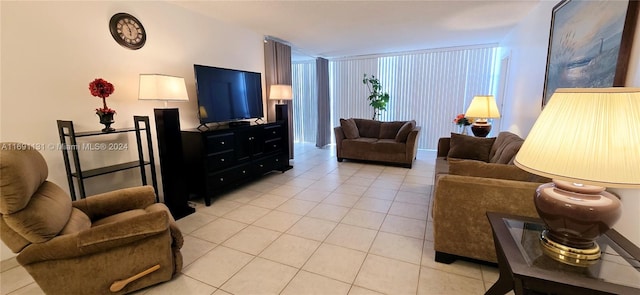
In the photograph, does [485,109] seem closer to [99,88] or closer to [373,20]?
[373,20]

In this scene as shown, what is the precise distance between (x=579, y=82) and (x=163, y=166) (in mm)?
3635

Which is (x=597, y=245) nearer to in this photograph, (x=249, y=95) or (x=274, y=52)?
(x=249, y=95)

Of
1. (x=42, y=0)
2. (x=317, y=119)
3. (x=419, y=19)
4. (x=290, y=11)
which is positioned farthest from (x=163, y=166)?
(x=317, y=119)

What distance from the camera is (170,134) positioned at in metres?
2.66

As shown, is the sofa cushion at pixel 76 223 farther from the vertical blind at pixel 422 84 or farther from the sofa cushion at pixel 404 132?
the vertical blind at pixel 422 84

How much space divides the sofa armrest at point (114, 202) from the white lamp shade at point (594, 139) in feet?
8.18

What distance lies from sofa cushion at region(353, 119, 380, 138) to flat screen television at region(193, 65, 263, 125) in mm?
2240

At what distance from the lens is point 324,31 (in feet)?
13.3

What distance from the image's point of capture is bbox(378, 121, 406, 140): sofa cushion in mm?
5147

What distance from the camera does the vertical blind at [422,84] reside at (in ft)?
17.6

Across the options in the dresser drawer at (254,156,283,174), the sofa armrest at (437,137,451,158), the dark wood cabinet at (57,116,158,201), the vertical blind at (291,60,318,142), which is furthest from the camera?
the vertical blind at (291,60,318,142)

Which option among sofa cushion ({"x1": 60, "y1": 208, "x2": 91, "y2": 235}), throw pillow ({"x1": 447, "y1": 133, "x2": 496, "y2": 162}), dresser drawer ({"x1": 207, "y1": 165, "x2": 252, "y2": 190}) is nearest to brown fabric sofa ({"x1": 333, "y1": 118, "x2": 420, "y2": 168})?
throw pillow ({"x1": 447, "y1": 133, "x2": 496, "y2": 162})

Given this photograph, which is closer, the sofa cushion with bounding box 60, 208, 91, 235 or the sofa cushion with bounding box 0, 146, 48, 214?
the sofa cushion with bounding box 0, 146, 48, 214

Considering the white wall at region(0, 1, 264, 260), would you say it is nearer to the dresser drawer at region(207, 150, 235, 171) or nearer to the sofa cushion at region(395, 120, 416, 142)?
the dresser drawer at region(207, 150, 235, 171)
